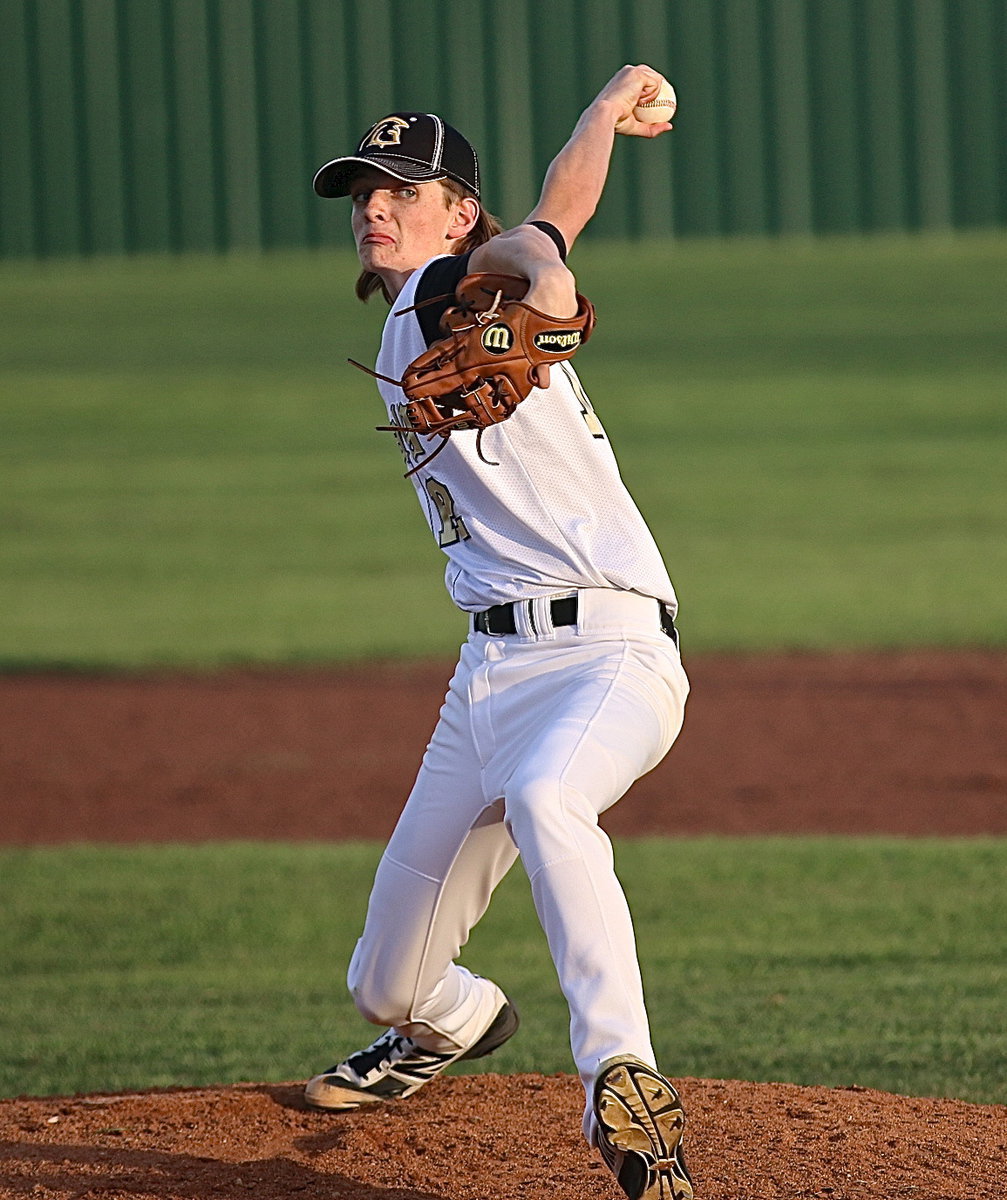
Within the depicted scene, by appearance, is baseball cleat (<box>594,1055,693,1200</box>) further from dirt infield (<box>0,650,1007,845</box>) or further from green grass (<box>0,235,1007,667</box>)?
green grass (<box>0,235,1007,667</box>)

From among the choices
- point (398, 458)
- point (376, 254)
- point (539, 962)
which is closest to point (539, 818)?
point (376, 254)

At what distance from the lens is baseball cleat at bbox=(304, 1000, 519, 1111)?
3.67 meters

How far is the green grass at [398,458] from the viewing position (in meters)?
12.0

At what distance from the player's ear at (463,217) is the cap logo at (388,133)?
17cm

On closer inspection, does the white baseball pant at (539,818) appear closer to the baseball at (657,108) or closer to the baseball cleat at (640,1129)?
the baseball cleat at (640,1129)

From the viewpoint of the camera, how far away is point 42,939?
5.80m

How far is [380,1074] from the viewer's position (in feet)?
12.1

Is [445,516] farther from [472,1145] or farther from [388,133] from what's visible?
[472,1145]

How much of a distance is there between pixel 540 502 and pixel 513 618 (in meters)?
0.20

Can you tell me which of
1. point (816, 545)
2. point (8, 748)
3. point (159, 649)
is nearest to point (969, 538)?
point (816, 545)

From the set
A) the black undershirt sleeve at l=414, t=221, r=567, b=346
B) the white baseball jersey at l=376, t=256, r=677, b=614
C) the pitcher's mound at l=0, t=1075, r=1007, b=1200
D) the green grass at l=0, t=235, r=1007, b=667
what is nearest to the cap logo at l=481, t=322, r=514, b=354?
the black undershirt sleeve at l=414, t=221, r=567, b=346

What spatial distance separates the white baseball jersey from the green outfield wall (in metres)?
19.1

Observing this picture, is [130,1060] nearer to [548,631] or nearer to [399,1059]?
[399,1059]

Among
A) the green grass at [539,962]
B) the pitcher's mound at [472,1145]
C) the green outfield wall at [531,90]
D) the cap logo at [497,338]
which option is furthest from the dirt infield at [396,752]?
the green outfield wall at [531,90]
